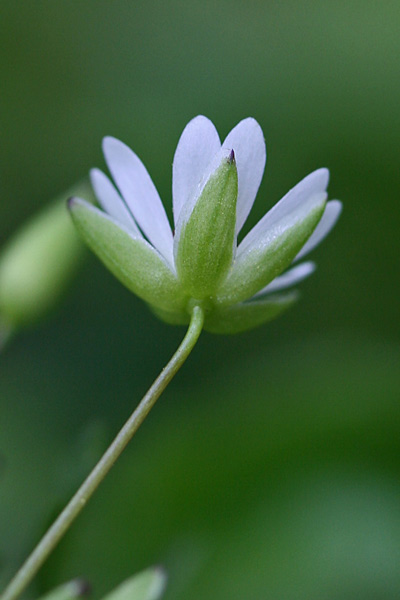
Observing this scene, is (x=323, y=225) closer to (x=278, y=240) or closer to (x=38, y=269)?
(x=278, y=240)

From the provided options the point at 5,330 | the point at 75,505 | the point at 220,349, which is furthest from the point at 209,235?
the point at 220,349

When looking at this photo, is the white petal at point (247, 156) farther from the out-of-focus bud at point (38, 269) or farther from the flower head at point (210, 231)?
the out-of-focus bud at point (38, 269)

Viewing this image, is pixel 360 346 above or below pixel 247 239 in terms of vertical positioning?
above

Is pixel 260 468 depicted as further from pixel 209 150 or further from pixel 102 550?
pixel 209 150

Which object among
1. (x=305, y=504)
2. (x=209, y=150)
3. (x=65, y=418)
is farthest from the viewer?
(x=65, y=418)

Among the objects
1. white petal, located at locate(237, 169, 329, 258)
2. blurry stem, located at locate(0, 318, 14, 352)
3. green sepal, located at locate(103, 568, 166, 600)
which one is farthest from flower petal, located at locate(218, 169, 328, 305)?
blurry stem, located at locate(0, 318, 14, 352)

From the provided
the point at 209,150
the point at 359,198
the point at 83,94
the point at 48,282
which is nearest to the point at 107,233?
the point at 209,150
